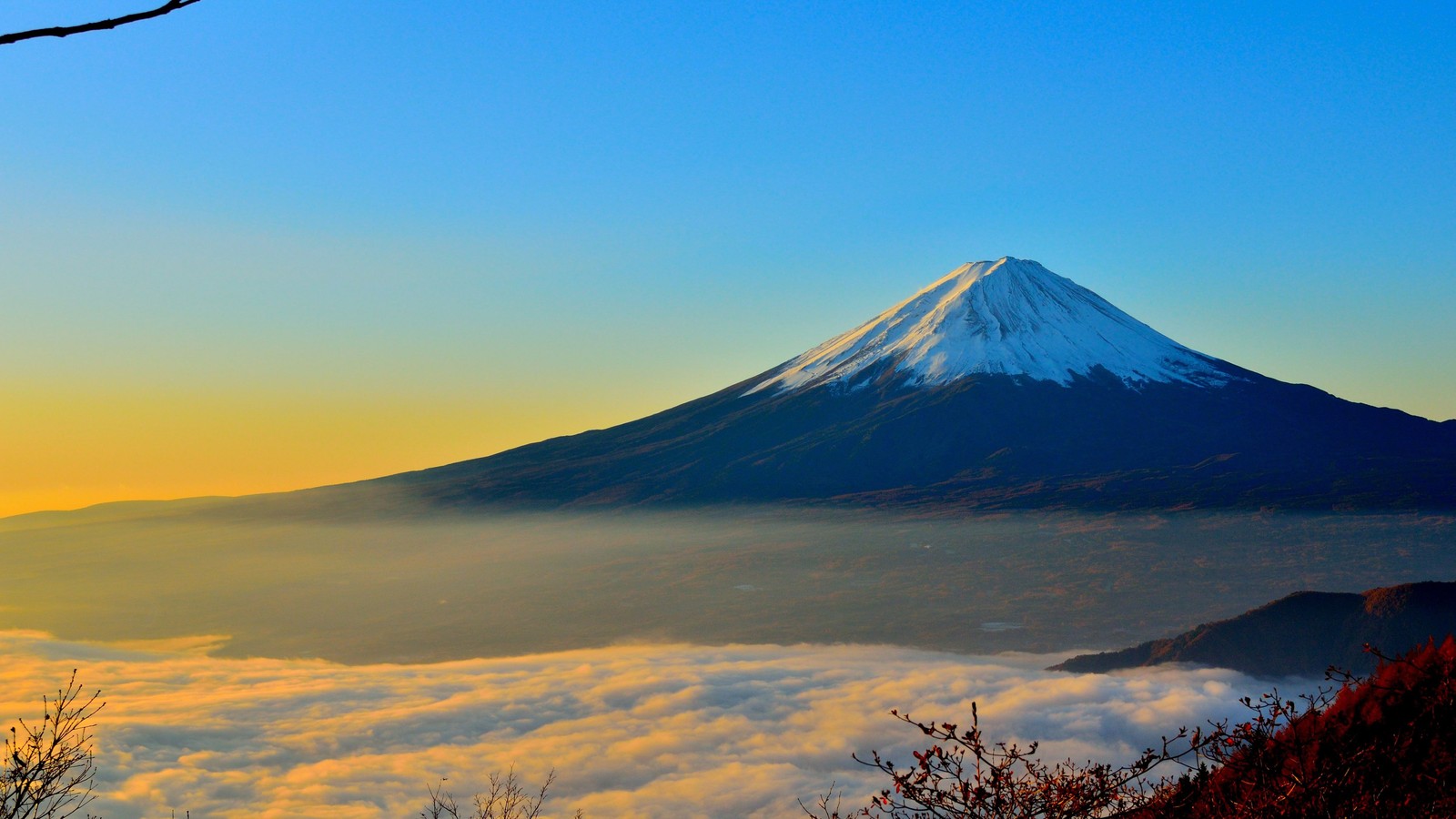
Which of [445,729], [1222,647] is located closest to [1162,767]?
[1222,647]

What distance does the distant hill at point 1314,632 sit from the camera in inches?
3984

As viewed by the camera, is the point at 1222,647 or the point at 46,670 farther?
the point at 46,670

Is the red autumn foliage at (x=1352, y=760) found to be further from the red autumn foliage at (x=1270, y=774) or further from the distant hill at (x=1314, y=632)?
the distant hill at (x=1314, y=632)

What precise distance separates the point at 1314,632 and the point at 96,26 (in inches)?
5170

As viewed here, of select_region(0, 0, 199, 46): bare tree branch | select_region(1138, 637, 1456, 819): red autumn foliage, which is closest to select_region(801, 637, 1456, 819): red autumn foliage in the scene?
select_region(1138, 637, 1456, 819): red autumn foliage

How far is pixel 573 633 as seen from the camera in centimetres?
19812

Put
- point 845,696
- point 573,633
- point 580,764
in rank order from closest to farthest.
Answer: point 580,764 < point 845,696 < point 573,633

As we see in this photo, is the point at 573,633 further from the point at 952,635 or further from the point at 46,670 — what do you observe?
the point at 46,670

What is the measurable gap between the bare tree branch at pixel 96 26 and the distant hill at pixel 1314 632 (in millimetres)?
113656

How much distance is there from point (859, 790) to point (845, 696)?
3102 centimetres

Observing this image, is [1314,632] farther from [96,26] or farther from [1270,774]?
[96,26]

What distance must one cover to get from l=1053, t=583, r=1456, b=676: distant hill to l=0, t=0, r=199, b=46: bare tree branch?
114 m

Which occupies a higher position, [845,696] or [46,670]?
[46,670]

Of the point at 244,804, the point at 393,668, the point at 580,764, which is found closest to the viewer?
the point at 244,804
